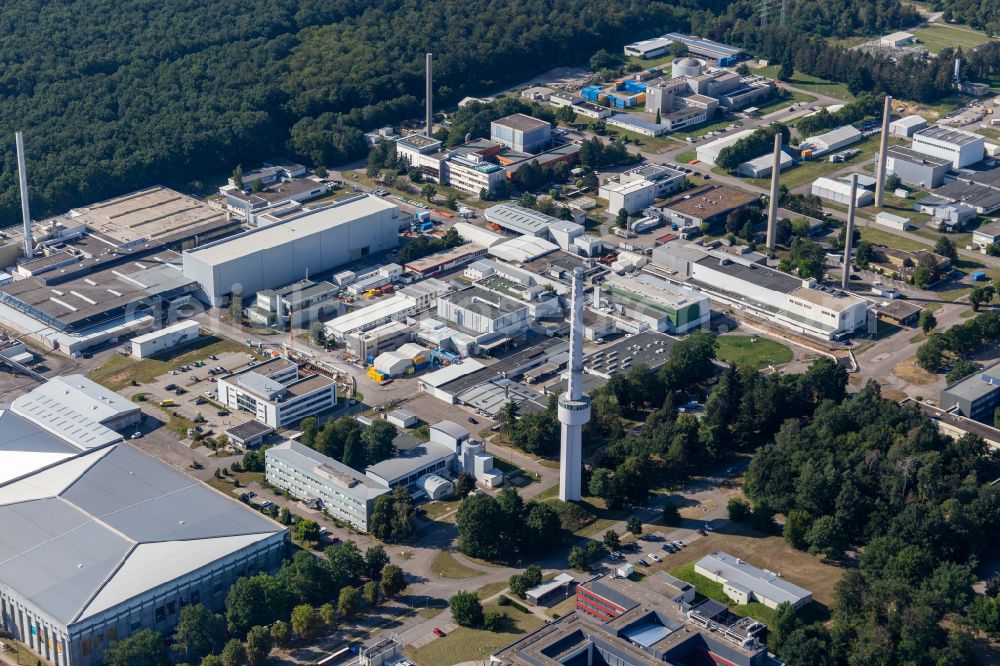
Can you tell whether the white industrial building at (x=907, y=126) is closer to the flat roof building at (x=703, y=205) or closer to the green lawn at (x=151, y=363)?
the flat roof building at (x=703, y=205)

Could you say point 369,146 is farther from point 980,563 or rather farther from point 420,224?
point 980,563

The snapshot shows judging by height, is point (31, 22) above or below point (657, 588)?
above

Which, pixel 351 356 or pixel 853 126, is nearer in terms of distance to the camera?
pixel 351 356

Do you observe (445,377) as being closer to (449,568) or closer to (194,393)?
(194,393)

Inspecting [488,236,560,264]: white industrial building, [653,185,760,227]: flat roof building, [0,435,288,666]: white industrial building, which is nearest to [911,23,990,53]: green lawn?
[653,185,760,227]: flat roof building

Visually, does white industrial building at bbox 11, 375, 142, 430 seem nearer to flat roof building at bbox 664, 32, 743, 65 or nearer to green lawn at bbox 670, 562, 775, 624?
green lawn at bbox 670, 562, 775, 624

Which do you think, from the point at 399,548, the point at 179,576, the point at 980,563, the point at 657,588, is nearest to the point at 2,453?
the point at 179,576

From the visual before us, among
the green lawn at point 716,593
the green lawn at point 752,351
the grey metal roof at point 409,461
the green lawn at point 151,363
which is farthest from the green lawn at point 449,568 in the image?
the green lawn at point 752,351
